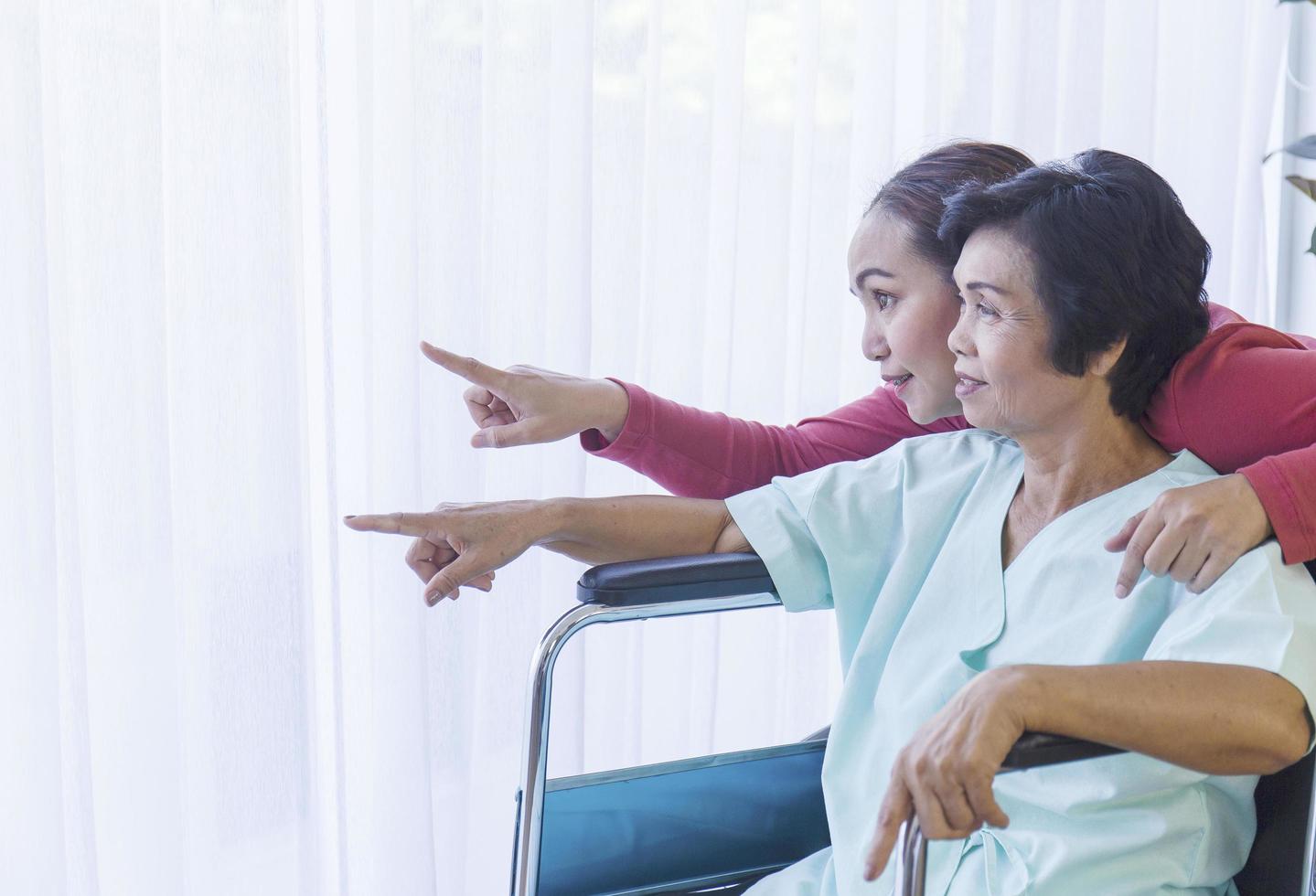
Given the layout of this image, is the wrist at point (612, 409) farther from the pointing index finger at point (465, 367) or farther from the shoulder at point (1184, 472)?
the shoulder at point (1184, 472)

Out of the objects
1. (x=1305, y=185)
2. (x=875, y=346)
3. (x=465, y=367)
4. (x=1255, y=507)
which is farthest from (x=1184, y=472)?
(x=1305, y=185)

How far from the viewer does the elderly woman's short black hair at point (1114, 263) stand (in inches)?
43.6

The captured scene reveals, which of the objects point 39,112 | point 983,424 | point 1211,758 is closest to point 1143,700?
point 1211,758

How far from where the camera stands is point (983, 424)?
1.19 meters

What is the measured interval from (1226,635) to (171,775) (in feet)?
4.12

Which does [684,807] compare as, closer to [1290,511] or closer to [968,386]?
[968,386]

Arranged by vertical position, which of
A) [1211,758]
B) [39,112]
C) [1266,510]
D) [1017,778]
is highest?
[39,112]

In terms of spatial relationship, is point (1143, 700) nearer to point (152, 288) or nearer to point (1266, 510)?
point (1266, 510)

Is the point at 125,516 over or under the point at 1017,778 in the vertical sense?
over

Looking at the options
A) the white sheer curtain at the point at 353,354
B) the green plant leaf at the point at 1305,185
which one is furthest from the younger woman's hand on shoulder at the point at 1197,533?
the green plant leaf at the point at 1305,185

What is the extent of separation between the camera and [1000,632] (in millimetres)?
1195

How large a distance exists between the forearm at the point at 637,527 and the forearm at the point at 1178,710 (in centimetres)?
50

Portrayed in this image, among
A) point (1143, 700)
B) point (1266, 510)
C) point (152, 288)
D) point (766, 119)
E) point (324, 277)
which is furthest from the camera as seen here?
point (766, 119)

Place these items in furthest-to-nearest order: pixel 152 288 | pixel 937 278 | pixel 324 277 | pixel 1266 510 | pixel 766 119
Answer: pixel 766 119, pixel 324 277, pixel 152 288, pixel 937 278, pixel 1266 510
